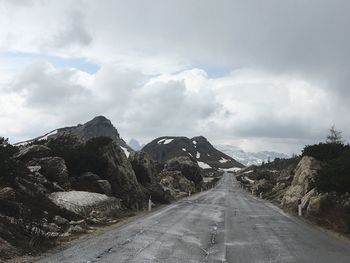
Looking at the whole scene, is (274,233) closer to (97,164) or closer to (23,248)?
(23,248)

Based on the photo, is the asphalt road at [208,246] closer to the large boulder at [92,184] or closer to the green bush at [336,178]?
the green bush at [336,178]

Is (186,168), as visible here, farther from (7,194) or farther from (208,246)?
(208,246)

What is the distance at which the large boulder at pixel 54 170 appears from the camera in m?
31.5

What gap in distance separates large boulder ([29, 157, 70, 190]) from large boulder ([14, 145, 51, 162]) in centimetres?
121

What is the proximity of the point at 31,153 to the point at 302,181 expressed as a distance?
24.5 metres

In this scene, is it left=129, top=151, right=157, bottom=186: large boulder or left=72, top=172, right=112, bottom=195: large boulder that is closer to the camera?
left=72, top=172, right=112, bottom=195: large boulder

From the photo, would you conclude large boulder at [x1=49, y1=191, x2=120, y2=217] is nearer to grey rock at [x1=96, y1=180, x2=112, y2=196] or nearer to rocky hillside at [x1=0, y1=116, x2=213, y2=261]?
rocky hillside at [x1=0, y1=116, x2=213, y2=261]

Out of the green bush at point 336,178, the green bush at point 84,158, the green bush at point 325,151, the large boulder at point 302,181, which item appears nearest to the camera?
the green bush at point 336,178

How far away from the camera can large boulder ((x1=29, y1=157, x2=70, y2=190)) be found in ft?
103

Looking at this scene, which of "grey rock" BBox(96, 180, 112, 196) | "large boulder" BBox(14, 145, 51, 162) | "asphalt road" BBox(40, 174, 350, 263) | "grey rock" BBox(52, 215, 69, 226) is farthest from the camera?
"grey rock" BBox(96, 180, 112, 196)

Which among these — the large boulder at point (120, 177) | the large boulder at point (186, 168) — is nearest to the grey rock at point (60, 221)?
the large boulder at point (120, 177)

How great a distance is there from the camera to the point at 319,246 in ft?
59.9

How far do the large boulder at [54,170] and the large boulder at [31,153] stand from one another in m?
1.21

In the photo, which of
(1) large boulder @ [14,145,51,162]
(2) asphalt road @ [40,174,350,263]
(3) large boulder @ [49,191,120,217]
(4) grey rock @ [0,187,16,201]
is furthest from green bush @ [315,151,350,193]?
(1) large boulder @ [14,145,51,162]
